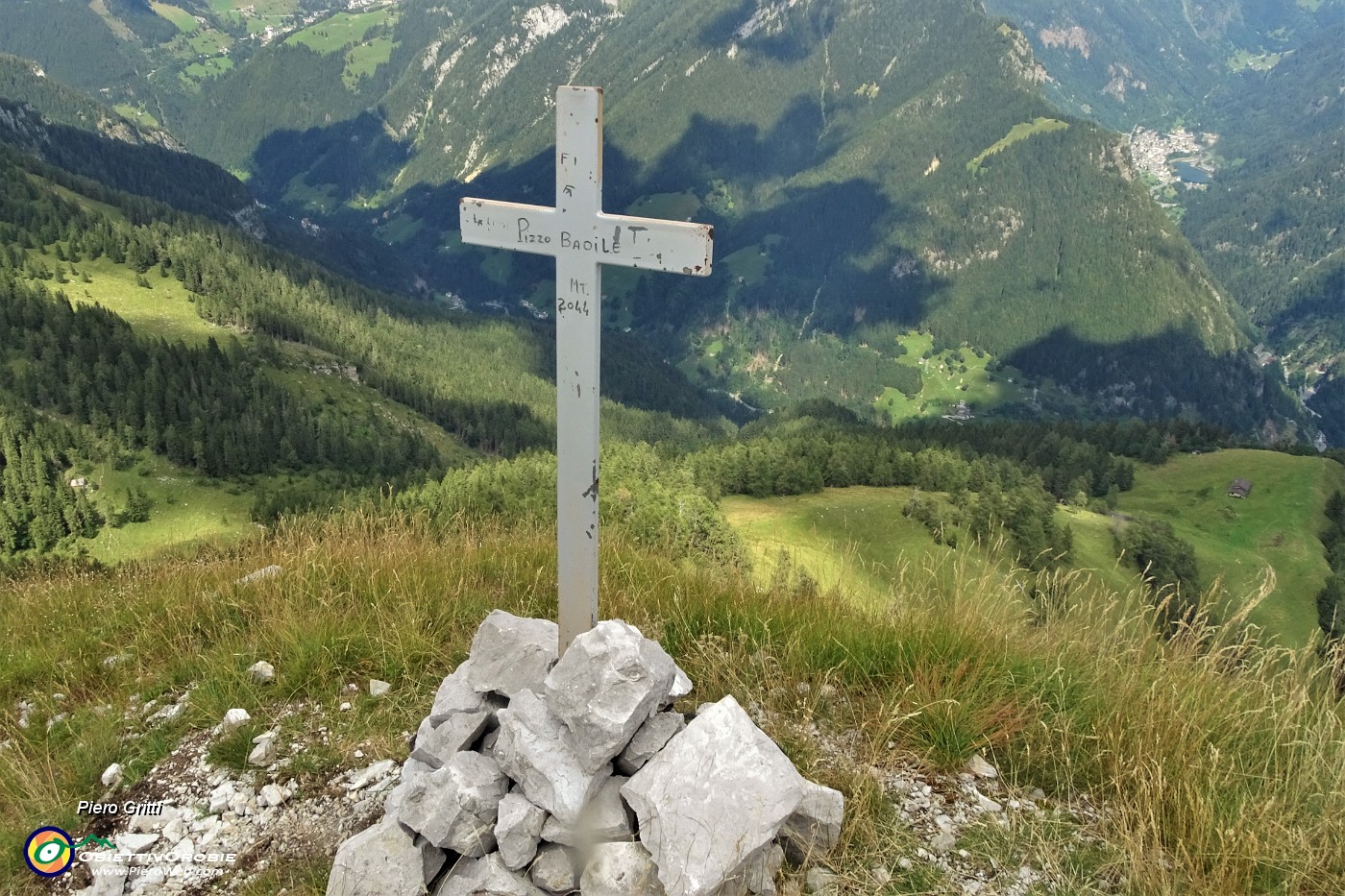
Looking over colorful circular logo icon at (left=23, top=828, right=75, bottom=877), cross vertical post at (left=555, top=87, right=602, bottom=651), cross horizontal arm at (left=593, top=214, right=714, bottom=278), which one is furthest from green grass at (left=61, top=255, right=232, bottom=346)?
cross horizontal arm at (left=593, top=214, right=714, bottom=278)

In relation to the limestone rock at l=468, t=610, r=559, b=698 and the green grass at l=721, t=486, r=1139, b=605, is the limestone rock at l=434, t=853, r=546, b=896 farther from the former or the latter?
the green grass at l=721, t=486, r=1139, b=605

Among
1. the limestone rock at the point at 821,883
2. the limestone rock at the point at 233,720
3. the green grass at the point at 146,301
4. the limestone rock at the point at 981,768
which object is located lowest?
the limestone rock at the point at 821,883

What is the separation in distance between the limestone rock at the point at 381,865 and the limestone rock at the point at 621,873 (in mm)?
1009

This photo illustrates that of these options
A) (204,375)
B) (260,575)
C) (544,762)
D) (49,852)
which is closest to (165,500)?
(204,375)

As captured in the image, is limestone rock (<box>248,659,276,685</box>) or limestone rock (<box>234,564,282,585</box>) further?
limestone rock (<box>234,564,282,585</box>)

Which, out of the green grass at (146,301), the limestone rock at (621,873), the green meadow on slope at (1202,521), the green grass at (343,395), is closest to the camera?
the limestone rock at (621,873)

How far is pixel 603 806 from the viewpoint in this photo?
4.71 m

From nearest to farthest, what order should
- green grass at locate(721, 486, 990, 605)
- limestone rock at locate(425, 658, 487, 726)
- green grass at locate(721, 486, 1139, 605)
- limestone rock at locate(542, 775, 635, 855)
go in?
limestone rock at locate(542, 775, 635, 855)
limestone rock at locate(425, 658, 487, 726)
green grass at locate(721, 486, 990, 605)
green grass at locate(721, 486, 1139, 605)

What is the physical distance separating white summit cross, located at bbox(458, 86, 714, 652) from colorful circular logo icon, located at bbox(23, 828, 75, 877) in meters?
3.51

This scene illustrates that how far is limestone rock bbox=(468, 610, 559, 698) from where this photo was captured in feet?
18.7

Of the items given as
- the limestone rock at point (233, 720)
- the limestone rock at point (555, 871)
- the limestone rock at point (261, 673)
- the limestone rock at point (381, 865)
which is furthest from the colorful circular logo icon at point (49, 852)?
the limestone rock at point (555, 871)

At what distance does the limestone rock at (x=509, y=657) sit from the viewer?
5.69 meters

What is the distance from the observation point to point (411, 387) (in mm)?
157625

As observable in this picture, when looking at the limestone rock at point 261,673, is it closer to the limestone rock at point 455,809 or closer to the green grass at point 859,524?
the limestone rock at point 455,809
